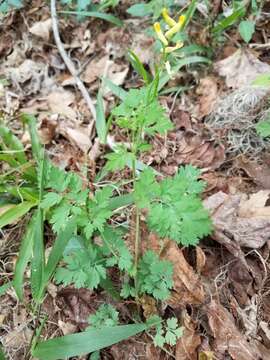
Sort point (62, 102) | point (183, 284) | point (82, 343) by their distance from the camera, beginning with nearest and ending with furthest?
point (82, 343)
point (183, 284)
point (62, 102)

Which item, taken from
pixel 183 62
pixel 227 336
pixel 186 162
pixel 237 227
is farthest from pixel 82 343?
pixel 183 62

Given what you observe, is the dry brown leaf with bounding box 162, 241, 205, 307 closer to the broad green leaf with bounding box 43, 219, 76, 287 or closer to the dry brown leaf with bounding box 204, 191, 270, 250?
the dry brown leaf with bounding box 204, 191, 270, 250

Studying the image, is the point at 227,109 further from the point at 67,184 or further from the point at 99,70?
the point at 67,184

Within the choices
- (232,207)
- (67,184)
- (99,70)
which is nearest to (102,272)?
(67,184)

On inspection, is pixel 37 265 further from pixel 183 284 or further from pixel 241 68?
pixel 241 68

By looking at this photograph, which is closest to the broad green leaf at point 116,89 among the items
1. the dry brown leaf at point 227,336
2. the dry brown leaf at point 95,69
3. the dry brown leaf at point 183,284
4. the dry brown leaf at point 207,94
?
the dry brown leaf at point 95,69

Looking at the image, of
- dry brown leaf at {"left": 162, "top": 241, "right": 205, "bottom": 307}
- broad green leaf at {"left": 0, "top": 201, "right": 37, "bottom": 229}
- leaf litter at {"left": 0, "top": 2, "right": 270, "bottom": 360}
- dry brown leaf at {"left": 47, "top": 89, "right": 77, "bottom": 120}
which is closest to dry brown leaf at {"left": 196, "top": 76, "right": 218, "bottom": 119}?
leaf litter at {"left": 0, "top": 2, "right": 270, "bottom": 360}

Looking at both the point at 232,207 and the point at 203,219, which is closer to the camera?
the point at 203,219

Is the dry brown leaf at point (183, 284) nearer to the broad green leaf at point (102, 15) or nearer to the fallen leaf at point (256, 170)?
the fallen leaf at point (256, 170)
